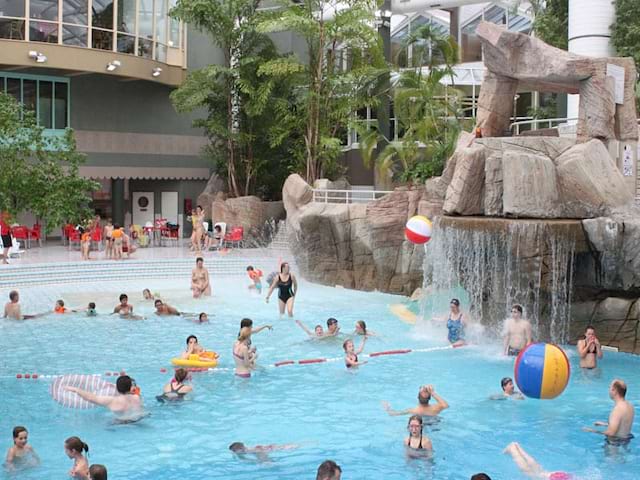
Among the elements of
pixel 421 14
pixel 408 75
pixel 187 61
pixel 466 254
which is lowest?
pixel 466 254

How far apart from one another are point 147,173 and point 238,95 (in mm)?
5401

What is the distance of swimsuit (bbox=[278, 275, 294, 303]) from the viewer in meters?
16.7

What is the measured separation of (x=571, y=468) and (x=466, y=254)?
6.46m

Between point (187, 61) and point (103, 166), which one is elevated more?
point (187, 61)

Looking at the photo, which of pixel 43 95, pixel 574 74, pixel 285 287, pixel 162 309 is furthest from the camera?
pixel 43 95

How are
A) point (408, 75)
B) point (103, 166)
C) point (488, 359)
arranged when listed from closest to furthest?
1. point (488, 359)
2. point (408, 75)
3. point (103, 166)

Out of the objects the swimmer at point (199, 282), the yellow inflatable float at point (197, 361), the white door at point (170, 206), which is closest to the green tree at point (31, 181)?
the swimmer at point (199, 282)

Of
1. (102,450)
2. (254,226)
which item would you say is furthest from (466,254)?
(254,226)

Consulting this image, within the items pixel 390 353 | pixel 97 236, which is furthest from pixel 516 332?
pixel 97 236

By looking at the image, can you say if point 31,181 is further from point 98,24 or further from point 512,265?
point 512,265

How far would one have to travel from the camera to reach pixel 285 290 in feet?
54.9

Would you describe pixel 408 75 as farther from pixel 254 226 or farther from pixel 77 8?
pixel 77 8

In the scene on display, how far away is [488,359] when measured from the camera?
13.6 m

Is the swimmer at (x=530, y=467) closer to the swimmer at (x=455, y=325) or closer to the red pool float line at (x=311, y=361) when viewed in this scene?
the red pool float line at (x=311, y=361)
